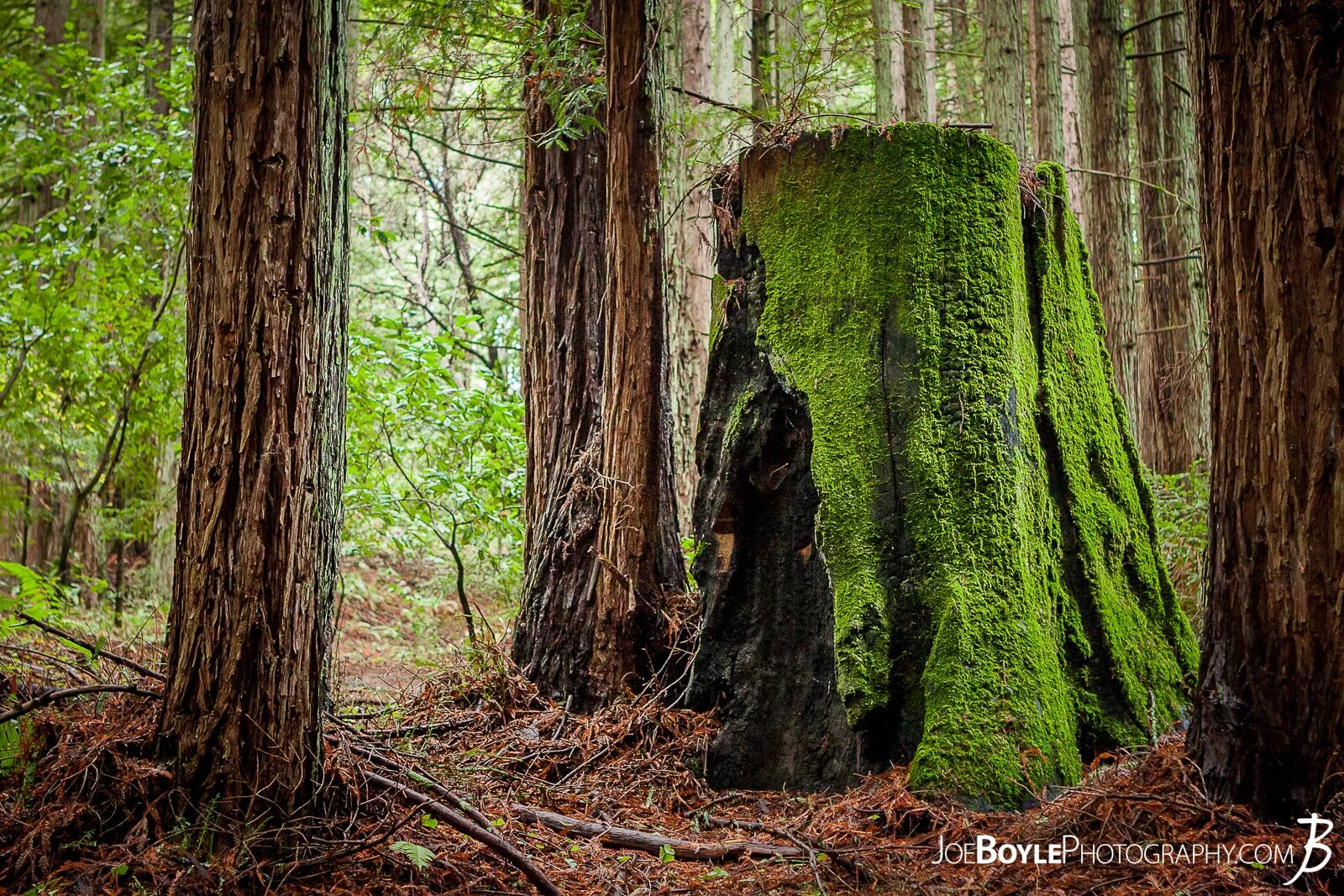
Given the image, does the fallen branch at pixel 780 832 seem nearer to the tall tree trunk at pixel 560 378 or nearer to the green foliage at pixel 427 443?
the tall tree trunk at pixel 560 378

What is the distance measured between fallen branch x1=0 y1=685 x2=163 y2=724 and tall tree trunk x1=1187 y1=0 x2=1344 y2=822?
12.9 ft

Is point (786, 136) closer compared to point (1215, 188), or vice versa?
point (1215, 188)

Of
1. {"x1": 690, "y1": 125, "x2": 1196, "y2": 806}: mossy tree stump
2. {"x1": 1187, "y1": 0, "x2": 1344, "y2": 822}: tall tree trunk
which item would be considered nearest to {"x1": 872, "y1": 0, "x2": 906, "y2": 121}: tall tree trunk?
{"x1": 690, "y1": 125, "x2": 1196, "y2": 806}: mossy tree stump

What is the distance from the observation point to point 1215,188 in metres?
3.33

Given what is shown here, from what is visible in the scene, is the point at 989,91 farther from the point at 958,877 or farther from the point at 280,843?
the point at 280,843

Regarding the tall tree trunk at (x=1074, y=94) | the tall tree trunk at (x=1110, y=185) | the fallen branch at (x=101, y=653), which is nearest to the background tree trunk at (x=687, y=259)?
the tall tree trunk at (x=1074, y=94)

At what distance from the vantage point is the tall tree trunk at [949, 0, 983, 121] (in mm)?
15688

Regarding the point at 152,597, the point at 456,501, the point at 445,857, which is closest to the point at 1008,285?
the point at 445,857

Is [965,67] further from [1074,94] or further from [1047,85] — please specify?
[1047,85]

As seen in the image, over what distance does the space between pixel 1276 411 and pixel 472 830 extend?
3.12 m

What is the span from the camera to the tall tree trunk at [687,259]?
28.4ft

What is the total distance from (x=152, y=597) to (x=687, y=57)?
8.75m

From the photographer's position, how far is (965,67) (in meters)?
16.9

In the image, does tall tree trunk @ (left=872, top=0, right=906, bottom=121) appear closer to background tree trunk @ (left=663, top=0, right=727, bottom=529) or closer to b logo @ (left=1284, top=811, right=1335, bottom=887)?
background tree trunk @ (left=663, top=0, right=727, bottom=529)
